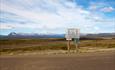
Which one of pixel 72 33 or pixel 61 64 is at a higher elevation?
pixel 72 33

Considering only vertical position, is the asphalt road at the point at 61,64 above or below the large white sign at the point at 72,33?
below

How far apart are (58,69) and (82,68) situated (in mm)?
1517

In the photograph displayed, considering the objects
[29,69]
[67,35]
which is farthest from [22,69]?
[67,35]

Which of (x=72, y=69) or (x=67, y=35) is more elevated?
(x=67, y=35)

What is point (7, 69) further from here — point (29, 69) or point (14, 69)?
point (29, 69)

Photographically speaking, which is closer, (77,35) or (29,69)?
(29,69)

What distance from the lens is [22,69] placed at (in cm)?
1522

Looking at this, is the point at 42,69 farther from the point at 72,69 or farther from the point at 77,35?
the point at 77,35

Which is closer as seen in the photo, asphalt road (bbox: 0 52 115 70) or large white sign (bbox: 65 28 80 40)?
asphalt road (bbox: 0 52 115 70)

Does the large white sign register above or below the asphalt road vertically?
above

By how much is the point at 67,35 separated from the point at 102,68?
1179 cm

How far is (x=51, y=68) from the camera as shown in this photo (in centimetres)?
1542

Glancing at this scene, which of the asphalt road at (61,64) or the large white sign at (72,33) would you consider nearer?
the asphalt road at (61,64)

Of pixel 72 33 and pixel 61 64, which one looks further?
pixel 72 33
